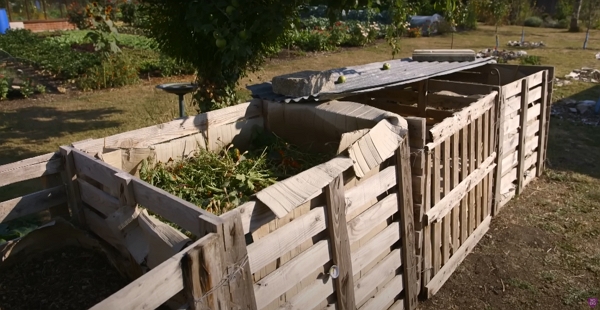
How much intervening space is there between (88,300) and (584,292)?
3837mm

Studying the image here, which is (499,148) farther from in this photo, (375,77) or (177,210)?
(177,210)

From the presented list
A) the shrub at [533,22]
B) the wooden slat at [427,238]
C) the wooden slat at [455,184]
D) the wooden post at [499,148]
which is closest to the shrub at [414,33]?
the shrub at [533,22]

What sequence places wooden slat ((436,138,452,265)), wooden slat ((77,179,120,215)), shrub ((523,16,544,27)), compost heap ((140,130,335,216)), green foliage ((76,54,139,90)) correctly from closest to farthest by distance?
wooden slat ((77,179,120,215)) → compost heap ((140,130,335,216)) → wooden slat ((436,138,452,265)) → green foliage ((76,54,139,90)) → shrub ((523,16,544,27))

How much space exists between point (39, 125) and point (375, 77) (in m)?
6.73

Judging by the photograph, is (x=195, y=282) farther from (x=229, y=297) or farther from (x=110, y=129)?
(x=110, y=129)

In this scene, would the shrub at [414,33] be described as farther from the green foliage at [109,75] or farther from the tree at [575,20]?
the green foliage at [109,75]

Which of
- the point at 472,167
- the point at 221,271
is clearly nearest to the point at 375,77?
the point at 472,167

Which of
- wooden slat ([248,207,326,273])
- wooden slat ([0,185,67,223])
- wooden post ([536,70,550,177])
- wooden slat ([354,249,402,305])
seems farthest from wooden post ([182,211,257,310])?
wooden post ([536,70,550,177])

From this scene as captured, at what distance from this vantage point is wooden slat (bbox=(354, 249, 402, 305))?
3.24 metres

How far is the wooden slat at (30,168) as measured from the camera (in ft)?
9.23

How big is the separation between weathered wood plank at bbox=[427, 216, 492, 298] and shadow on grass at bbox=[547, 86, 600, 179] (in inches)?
95.9

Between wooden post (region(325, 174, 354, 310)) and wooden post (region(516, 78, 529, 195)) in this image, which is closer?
wooden post (region(325, 174, 354, 310))

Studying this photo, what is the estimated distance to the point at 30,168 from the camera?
115 inches

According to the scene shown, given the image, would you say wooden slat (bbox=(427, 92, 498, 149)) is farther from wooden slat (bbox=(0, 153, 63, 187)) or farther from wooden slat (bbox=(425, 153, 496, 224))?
wooden slat (bbox=(0, 153, 63, 187))
